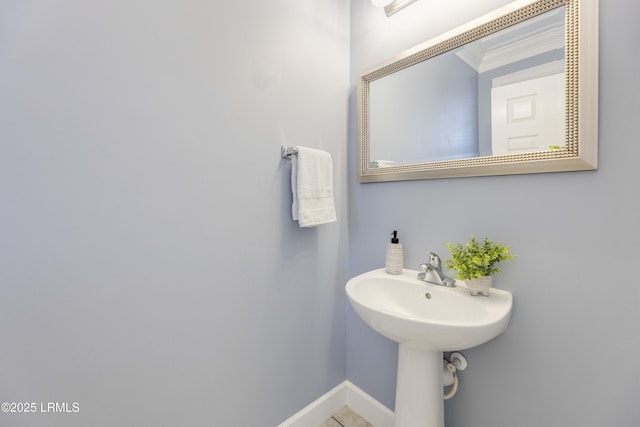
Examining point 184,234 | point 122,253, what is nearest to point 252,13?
point 184,234

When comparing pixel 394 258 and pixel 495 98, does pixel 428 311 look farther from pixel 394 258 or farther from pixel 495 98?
pixel 495 98

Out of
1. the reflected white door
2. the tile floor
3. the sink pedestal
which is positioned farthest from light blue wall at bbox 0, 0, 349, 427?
the reflected white door

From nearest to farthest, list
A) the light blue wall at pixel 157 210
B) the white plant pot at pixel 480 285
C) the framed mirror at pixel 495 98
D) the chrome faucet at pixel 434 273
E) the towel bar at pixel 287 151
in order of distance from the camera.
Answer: the light blue wall at pixel 157 210 < the framed mirror at pixel 495 98 < the white plant pot at pixel 480 285 < the chrome faucet at pixel 434 273 < the towel bar at pixel 287 151

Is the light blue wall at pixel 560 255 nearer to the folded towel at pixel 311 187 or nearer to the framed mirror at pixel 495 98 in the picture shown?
the framed mirror at pixel 495 98

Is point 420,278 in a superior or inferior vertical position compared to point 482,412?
superior

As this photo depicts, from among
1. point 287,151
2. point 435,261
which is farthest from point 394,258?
point 287,151

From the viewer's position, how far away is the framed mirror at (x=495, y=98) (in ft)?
2.59

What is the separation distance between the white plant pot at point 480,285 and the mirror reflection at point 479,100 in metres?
0.46

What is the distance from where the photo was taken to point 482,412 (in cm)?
102

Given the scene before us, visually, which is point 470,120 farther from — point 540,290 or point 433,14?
point 540,290

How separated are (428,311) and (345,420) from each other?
2.75 ft

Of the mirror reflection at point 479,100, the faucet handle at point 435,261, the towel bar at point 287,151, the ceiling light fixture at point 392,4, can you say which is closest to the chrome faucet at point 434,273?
the faucet handle at point 435,261

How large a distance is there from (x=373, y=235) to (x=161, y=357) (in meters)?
1.03

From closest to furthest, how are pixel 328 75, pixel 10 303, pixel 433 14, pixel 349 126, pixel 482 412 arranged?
1. pixel 10 303
2. pixel 482 412
3. pixel 433 14
4. pixel 328 75
5. pixel 349 126
